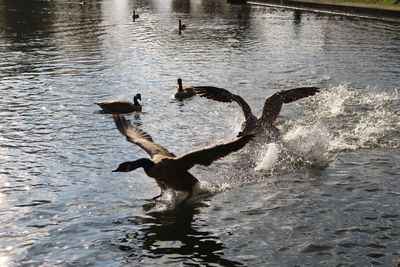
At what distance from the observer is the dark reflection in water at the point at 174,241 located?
35.2 feet

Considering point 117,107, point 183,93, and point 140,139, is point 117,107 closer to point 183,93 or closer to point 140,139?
point 183,93

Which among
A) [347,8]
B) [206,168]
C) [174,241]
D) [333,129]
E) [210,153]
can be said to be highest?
[347,8]

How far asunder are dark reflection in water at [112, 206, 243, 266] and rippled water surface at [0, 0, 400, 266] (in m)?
0.03

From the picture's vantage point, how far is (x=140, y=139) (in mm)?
13953

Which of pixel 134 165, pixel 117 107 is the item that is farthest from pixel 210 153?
pixel 117 107

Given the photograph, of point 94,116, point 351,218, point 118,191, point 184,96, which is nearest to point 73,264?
point 118,191

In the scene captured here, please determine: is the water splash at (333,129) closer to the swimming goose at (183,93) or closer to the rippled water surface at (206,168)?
the rippled water surface at (206,168)

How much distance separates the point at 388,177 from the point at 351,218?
2.81 metres

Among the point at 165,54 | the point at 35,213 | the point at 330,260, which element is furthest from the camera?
the point at 165,54

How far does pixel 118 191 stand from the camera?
14.0 metres

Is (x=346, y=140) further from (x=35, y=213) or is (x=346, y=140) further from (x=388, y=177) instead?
(x=35, y=213)

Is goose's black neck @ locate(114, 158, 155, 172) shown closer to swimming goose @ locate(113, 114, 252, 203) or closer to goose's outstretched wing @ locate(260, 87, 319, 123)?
swimming goose @ locate(113, 114, 252, 203)

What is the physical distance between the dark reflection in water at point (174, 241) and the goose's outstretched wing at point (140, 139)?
1.38m

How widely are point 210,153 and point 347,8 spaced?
46.6 metres
